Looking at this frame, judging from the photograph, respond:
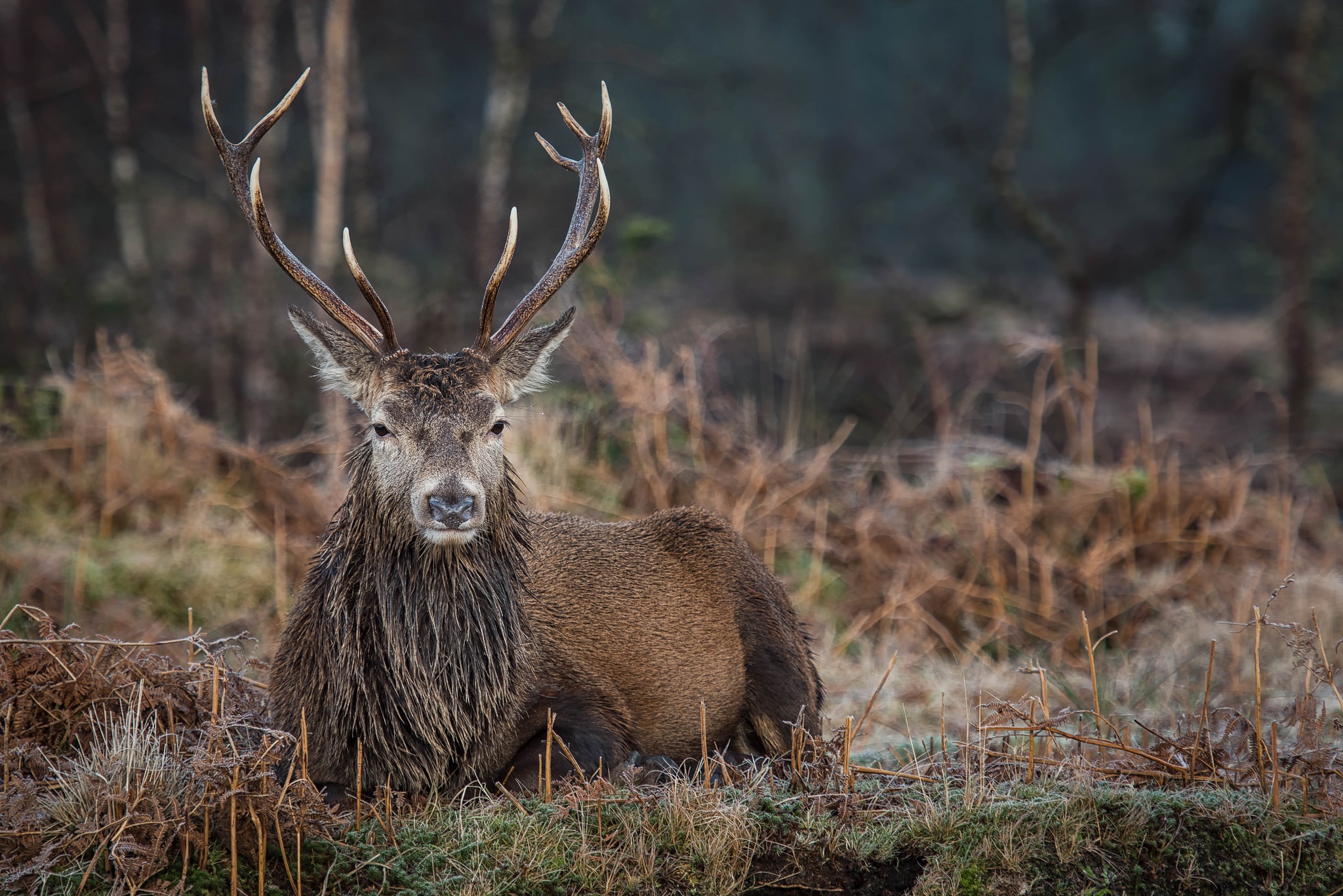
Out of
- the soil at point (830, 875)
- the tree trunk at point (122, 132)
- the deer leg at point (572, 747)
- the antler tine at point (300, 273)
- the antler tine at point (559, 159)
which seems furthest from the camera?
the tree trunk at point (122, 132)

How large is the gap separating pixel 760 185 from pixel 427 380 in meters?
22.9

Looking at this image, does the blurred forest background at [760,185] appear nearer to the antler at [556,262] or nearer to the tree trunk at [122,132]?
the tree trunk at [122,132]

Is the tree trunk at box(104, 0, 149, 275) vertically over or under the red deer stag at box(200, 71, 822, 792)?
over

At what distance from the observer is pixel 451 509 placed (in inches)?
151

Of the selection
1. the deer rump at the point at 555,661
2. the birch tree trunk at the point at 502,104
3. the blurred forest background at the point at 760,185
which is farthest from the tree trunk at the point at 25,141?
the deer rump at the point at 555,661

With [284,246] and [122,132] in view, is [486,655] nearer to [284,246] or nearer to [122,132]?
[284,246]

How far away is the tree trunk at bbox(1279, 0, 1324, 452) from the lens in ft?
49.3

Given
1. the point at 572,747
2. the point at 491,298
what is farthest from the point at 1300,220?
the point at 572,747

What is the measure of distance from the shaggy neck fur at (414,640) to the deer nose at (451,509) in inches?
11.4

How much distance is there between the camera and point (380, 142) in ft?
77.3

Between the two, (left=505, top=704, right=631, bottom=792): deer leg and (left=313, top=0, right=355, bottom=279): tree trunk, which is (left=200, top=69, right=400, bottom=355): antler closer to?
(left=505, top=704, right=631, bottom=792): deer leg

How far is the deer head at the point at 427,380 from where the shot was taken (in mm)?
3945

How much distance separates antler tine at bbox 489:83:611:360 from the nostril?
0.74 meters

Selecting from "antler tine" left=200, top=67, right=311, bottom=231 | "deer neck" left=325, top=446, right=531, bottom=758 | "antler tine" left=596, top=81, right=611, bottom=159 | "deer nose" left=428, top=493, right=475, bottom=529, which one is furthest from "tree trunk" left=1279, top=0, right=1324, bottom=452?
"antler tine" left=200, top=67, right=311, bottom=231
